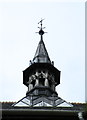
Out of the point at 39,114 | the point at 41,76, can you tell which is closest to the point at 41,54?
the point at 41,76

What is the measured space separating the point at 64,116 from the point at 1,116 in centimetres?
319

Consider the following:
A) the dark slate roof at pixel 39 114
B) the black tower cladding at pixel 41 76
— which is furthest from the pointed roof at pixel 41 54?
the dark slate roof at pixel 39 114

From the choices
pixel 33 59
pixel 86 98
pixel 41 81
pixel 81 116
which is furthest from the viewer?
pixel 33 59

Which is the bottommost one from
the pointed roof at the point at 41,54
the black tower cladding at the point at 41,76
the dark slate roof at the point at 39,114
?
the dark slate roof at the point at 39,114

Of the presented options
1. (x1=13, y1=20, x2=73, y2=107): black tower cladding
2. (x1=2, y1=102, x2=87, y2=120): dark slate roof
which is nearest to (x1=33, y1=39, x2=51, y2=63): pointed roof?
(x1=13, y1=20, x2=73, y2=107): black tower cladding

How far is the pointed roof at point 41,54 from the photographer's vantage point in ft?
140

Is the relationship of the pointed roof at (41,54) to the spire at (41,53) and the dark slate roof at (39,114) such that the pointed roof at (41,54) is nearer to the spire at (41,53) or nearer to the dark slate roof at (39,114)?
the spire at (41,53)

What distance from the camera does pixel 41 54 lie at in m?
43.8

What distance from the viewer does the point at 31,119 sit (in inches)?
990

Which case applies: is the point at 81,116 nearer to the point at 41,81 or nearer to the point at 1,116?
the point at 1,116

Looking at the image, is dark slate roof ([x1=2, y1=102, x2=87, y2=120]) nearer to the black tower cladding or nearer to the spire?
the black tower cladding

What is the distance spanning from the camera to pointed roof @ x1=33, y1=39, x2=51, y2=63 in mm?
42750

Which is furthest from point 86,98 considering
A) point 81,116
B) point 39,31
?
point 39,31

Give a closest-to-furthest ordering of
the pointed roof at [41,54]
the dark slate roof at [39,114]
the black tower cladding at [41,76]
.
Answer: the dark slate roof at [39,114]
the black tower cladding at [41,76]
the pointed roof at [41,54]
